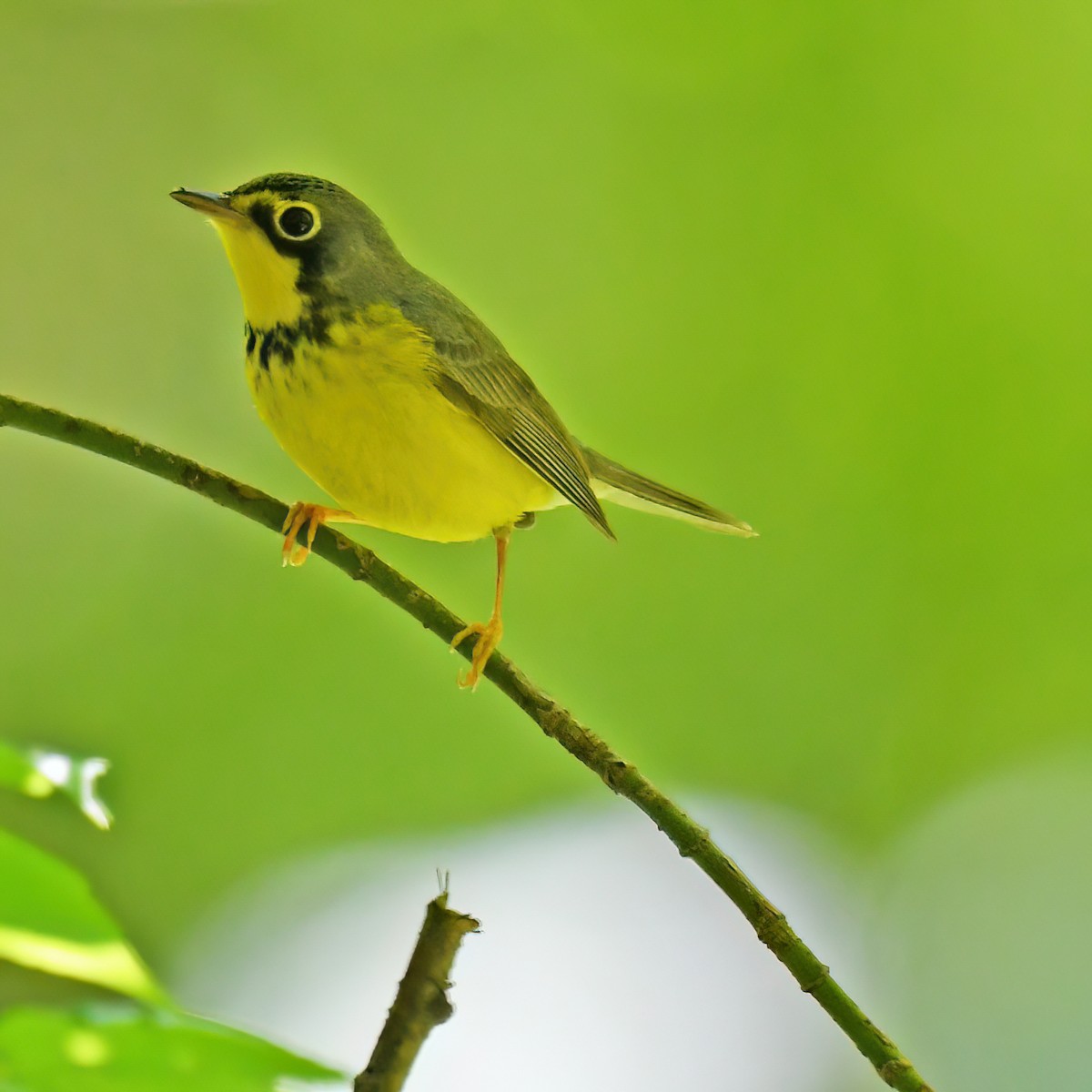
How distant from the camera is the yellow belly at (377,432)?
112 inches

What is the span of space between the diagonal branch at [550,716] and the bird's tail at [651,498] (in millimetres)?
1427

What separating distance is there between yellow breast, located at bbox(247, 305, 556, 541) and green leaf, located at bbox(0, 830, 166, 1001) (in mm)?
1724

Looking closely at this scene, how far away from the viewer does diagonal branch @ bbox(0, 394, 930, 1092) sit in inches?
67.1

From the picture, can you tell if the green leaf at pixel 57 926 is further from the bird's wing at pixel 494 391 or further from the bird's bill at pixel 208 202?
the bird's wing at pixel 494 391

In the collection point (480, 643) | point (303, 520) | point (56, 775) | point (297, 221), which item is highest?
point (297, 221)

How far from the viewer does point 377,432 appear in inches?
113

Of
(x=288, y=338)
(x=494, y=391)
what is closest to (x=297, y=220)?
(x=288, y=338)

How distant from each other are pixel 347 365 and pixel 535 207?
10.8ft

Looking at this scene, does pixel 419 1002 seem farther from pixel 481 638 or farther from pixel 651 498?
pixel 651 498

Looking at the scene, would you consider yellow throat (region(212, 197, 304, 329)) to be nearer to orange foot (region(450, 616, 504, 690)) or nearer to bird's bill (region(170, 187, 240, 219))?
bird's bill (region(170, 187, 240, 219))

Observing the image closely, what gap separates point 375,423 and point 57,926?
1.83m

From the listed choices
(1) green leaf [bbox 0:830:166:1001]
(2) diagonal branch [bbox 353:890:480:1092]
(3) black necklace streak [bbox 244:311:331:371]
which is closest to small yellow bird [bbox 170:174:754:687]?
(3) black necklace streak [bbox 244:311:331:371]

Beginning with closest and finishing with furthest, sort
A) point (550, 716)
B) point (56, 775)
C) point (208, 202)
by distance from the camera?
point (56, 775), point (550, 716), point (208, 202)

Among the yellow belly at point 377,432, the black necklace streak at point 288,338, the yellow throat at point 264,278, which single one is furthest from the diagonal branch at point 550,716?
the yellow throat at point 264,278
